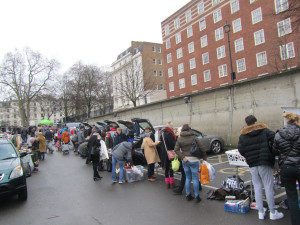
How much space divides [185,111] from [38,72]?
1875 inches

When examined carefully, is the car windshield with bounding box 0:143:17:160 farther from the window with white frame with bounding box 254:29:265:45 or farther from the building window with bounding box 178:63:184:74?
the building window with bounding box 178:63:184:74

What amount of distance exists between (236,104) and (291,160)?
33.0 ft

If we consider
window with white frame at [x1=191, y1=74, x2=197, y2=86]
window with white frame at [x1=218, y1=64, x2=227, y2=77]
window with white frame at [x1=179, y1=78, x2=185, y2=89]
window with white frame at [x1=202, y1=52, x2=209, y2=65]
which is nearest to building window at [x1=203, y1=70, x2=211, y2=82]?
window with white frame at [x1=202, y1=52, x2=209, y2=65]

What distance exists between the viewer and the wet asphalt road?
15.7ft

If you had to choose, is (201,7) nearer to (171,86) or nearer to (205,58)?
(205,58)

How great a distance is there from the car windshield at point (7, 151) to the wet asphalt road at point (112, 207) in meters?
1.28

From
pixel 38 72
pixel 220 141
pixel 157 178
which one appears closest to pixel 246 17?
pixel 220 141

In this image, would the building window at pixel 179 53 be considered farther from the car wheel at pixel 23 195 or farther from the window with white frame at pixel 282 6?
the car wheel at pixel 23 195

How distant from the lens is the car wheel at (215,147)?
12.4 metres

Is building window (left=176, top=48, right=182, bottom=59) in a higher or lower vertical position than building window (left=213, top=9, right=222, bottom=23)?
lower

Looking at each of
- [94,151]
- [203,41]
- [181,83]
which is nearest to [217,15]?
[203,41]

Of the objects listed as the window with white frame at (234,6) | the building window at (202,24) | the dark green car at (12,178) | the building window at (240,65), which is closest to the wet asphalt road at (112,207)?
the dark green car at (12,178)

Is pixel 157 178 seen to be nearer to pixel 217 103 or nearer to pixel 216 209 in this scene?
pixel 216 209

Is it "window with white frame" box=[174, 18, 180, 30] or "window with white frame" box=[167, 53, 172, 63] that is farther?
"window with white frame" box=[167, 53, 172, 63]
